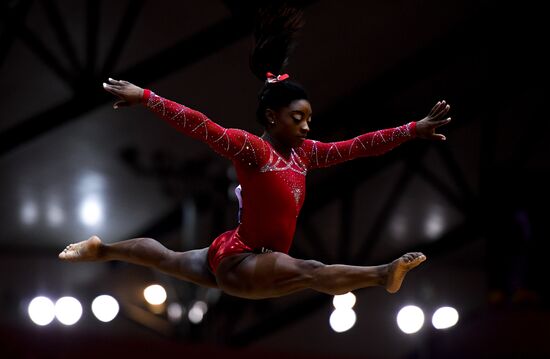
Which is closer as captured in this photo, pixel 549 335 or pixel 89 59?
pixel 89 59

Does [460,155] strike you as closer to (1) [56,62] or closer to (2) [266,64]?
(1) [56,62]

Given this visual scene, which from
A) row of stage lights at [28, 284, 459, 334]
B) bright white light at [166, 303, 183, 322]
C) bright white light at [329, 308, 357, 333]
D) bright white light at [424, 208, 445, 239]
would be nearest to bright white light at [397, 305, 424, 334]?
row of stage lights at [28, 284, 459, 334]

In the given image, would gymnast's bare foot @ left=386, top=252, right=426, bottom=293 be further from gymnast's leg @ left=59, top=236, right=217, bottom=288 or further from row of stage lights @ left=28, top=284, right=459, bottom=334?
row of stage lights @ left=28, top=284, right=459, bottom=334

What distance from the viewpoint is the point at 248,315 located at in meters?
13.2

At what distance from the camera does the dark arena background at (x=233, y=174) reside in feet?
22.2

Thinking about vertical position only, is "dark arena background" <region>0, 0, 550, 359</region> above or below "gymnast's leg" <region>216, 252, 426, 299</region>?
below

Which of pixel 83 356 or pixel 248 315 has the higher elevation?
pixel 83 356

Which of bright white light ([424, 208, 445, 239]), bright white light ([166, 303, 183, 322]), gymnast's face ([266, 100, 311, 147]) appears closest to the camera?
gymnast's face ([266, 100, 311, 147])

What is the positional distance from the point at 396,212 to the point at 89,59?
17.4 feet

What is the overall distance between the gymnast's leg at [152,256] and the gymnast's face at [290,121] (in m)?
0.65

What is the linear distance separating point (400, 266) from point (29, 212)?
7250 millimetres

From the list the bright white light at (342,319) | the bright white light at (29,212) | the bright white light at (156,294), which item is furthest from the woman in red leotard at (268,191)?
the bright white light at (342,319)

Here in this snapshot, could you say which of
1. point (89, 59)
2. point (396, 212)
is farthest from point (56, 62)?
point (396, 212)

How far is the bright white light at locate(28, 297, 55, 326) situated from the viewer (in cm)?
1041
